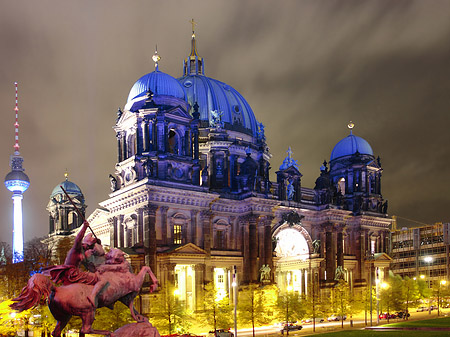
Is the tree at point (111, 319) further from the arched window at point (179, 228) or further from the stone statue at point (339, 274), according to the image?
the stone statue at point (339, 274)

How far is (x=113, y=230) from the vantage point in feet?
251

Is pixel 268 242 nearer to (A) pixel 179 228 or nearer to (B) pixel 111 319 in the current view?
(A) pixel 179 228

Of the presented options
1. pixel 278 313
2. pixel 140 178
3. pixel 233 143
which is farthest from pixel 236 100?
pixel 278 313

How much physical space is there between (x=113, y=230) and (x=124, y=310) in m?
26.9

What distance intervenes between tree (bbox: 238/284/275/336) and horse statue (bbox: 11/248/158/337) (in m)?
39.6

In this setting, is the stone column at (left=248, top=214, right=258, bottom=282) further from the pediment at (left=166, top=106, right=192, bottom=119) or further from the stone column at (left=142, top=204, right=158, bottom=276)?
the pediment at (left=166, top=106, right=192, bottom=119)

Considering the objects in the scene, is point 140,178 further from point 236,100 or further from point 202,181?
point 236,100

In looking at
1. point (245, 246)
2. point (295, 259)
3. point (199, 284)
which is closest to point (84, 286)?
point (199, 284)

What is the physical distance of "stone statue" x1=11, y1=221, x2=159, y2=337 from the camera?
20.5 metres

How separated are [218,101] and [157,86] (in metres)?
20.1

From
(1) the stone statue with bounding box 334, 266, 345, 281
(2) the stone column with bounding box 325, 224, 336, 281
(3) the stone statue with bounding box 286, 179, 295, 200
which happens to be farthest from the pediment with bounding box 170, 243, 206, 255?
(1) the stone statue with bounding box 334, 266, 345, 281

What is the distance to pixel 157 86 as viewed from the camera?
7706cm

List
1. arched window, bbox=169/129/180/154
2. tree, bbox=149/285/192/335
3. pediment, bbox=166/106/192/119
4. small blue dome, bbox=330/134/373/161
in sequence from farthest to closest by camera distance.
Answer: small blue dome, bbox=330/134/373/161 < arched window, bbox=169/129/180/154 < pediment, bbox=166/106/192/119 < tree, bbox=149/285/192/335

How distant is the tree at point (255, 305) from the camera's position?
215ft
